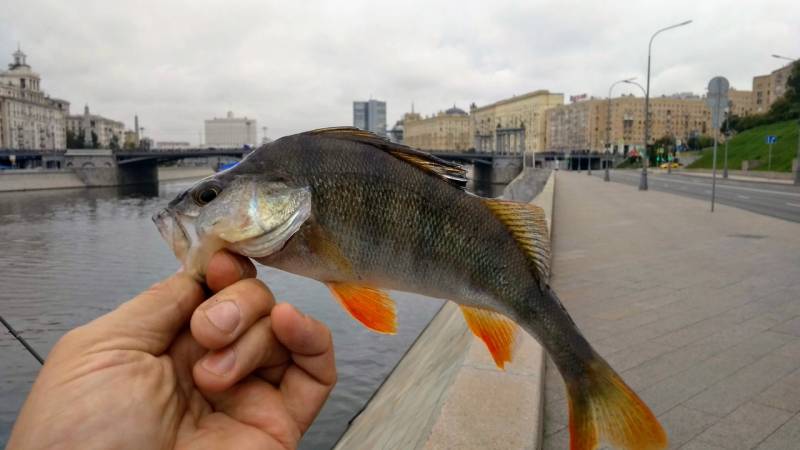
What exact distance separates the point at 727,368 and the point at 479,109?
597ft

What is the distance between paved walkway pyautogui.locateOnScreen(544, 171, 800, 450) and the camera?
3.79 m

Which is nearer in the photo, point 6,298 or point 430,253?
point 430,253

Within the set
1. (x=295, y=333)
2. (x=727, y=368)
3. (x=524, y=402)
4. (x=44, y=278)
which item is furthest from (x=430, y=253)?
(x=44, y=278)

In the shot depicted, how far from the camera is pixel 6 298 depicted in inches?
532

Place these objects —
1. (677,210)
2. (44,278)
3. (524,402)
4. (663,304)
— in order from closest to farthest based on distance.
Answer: (524,402), (663,304), (44,278), (677,210)

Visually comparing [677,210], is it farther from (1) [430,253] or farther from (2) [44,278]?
(2) [44,278]

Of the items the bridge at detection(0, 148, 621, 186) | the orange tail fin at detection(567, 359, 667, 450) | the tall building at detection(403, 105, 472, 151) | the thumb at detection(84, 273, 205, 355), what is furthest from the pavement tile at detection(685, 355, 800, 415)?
the tall building at detection(403, 105, 472, 151)

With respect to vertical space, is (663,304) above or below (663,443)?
below

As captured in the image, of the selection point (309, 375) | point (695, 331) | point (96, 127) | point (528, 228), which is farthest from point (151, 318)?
point (96, 127)

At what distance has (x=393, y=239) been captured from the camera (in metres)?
1.88

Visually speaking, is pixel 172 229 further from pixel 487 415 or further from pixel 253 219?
pixel 487 415

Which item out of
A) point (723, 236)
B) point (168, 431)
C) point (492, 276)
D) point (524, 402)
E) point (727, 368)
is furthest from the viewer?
point (723, 236)

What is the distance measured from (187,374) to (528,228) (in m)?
1.40

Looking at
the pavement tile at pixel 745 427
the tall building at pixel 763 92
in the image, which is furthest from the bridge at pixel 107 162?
A: the tall building at pixel 763 92
